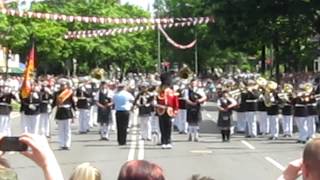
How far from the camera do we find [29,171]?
15.8m

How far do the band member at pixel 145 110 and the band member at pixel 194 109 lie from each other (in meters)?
1.14

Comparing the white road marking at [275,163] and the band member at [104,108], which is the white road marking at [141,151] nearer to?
the band member at [104,108]

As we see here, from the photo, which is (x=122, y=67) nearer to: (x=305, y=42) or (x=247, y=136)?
(x=305, y=42)

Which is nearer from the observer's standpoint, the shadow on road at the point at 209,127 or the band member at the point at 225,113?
the band member at the point at 225,113

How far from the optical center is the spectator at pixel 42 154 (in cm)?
438

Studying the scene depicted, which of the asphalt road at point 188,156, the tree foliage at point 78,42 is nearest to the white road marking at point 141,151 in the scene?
the asphalt road at point 188,156

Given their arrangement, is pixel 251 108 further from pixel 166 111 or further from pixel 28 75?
pixel 28 75

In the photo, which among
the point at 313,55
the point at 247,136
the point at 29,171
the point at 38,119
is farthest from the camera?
the point at 313,55

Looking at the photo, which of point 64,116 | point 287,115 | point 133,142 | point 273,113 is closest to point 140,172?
point 64,116

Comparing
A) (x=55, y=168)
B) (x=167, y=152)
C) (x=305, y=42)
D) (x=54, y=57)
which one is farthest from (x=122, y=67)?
(x=55, y=168)

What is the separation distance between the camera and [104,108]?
984 inches

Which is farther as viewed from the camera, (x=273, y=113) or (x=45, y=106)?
(x=273, y=113)

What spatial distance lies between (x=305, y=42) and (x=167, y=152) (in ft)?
117

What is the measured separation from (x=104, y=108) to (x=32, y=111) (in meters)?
2.74
